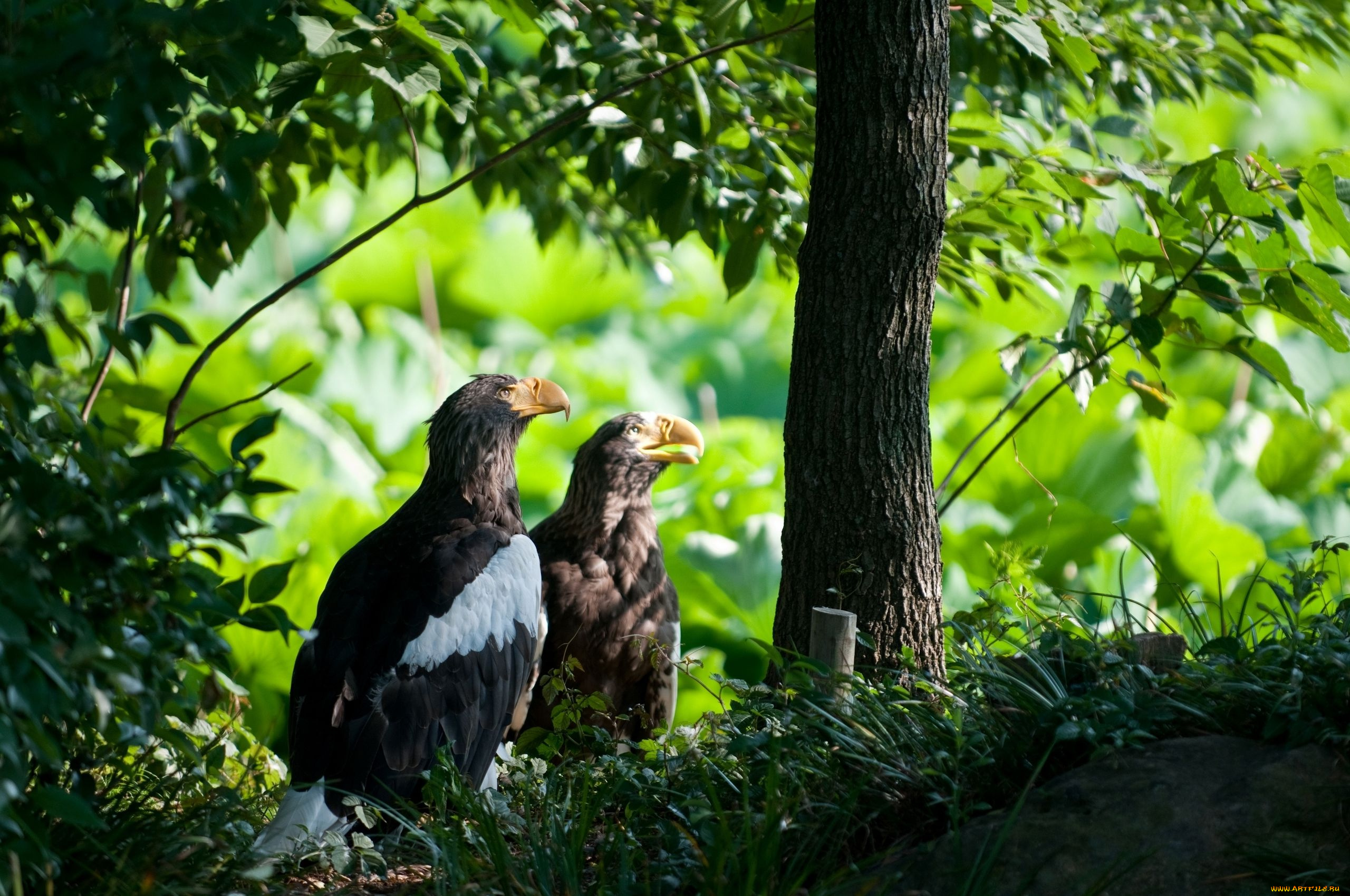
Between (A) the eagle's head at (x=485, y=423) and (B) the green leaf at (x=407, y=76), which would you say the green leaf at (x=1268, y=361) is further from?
(B) the green leaf at (x=407, y=76)

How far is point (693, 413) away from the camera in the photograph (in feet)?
31.4

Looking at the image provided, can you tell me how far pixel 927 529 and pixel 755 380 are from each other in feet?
24.2

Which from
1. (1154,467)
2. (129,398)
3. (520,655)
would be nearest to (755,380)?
(1154,467)

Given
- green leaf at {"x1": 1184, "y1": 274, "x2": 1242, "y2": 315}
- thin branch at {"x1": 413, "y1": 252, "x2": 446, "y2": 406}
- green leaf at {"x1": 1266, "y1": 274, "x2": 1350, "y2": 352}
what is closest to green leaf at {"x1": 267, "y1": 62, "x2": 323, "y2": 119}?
green leaf at {"x1": 1184, "y1": 274, "x2": 1242, "y2": 315}

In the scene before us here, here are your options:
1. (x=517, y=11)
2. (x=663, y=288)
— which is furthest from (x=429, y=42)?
(x=663, y=288)

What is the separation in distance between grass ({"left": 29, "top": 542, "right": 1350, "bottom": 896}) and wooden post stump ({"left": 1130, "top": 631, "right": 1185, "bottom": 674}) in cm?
5

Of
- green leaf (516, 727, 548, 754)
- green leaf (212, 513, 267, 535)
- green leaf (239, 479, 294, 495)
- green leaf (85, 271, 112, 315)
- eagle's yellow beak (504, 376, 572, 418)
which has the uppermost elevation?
green leaf (85, 271, 112, 315)

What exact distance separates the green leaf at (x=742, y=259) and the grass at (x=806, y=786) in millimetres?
1030

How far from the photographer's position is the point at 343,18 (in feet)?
7.66

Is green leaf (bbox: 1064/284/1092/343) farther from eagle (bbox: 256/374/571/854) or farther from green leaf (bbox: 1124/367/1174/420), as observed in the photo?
eagle (bbox: 256/374/571/854)

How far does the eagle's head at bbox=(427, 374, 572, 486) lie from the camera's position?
3125 mm

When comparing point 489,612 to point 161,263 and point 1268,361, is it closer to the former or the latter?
point 161,263

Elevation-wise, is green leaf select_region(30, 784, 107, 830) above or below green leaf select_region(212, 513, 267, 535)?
below

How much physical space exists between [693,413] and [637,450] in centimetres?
614
